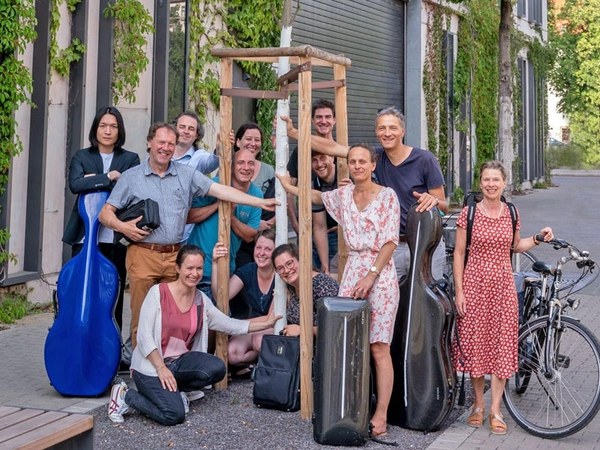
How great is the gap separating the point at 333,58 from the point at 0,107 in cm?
353

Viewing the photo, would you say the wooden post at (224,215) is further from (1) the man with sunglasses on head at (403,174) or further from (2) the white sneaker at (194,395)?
(1) the man with sunglasses on head at (403,174)

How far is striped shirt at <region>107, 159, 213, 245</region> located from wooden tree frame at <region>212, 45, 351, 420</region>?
0.79 feet

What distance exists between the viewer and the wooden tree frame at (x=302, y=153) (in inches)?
235

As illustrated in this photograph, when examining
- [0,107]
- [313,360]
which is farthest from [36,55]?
[313,360]

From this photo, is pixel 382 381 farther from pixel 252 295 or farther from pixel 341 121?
pixel 341 121

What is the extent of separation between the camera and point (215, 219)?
6805mm

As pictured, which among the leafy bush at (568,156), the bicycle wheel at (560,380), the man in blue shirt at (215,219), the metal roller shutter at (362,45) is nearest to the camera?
the bicycle wheel at (560,380)

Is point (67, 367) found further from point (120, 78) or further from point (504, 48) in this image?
point (504, 48)

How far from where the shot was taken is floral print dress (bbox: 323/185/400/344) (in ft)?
18.4

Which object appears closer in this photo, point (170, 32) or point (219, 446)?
point (219, 446)

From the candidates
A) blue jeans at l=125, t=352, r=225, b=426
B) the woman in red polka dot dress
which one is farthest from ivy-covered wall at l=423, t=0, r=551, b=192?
blue jeans at l=125, t=352, r=225, b=426

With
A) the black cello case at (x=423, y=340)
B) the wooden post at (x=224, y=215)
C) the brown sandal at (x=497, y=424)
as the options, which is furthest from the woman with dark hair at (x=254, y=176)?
the brown sandal at (x=497, y=424)

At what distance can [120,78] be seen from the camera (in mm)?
10281

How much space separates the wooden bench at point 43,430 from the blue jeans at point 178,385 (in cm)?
154
